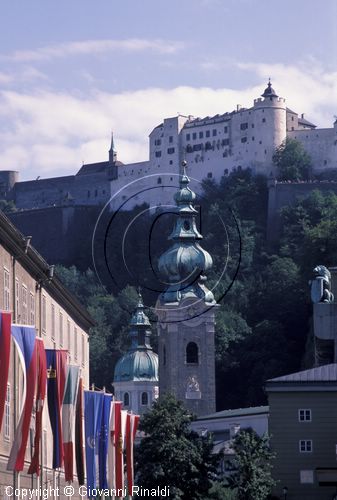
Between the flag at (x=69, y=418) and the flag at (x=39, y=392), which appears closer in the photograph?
the flag at (x=39, y=392)

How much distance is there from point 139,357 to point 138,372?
252 centimetres

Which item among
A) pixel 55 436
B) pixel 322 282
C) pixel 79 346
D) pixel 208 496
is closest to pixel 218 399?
pixel 322 282

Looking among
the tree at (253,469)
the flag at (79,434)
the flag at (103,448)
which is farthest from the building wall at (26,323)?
the tree at (253,469)

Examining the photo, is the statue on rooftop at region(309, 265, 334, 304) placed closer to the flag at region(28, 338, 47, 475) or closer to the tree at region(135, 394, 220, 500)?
the tree at region(135, 394, 220, 500)

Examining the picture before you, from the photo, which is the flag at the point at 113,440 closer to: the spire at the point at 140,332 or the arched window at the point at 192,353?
the arched window at the point at 192,353

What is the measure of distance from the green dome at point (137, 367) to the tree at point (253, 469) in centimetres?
7824

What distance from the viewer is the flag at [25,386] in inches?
1671

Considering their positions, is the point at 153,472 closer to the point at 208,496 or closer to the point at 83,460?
the point at 208,496

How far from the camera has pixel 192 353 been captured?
495 ft

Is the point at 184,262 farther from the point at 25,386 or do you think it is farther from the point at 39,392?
Result: the point at 25,386

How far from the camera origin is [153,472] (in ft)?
292

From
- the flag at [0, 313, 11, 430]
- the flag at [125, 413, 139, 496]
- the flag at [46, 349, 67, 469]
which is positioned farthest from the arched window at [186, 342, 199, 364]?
the flag at [0, 313, 11, 430]

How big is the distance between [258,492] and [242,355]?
3464 inches

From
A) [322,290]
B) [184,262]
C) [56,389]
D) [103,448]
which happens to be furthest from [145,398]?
[56,389]
